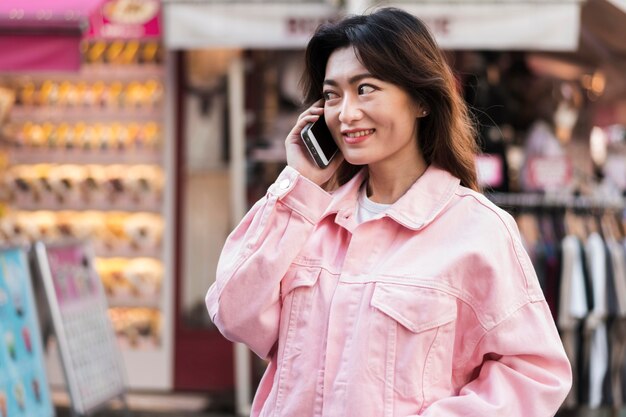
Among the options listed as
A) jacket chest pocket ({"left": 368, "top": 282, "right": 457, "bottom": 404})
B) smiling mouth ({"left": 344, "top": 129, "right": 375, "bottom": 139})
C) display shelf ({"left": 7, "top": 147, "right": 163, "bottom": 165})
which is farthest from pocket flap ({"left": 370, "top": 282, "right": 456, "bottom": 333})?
display shelf ({"left": 7, "top": 147, "right": 163, "bottom": 165})

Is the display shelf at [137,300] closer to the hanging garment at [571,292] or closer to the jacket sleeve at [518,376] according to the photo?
the hanging garment at [571,292]

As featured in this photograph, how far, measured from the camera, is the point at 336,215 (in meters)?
2.23

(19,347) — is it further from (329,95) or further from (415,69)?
(415,69)

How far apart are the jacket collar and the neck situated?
0.04 meters

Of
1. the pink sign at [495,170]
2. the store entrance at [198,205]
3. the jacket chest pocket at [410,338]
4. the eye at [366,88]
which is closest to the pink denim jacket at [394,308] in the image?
the jacket chest pocket at [410,338]

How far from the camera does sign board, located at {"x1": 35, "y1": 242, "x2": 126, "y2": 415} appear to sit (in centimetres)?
550

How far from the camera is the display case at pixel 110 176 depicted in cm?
749

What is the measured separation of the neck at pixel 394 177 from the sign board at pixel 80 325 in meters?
3.66

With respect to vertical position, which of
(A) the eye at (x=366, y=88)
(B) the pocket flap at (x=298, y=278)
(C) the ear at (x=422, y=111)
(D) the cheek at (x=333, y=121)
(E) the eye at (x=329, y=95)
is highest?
(A) the eye at (x=366, y=88)

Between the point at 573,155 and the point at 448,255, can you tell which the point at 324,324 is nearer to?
the point at 448,255

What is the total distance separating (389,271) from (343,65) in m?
0.47

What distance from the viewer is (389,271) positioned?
2.06m

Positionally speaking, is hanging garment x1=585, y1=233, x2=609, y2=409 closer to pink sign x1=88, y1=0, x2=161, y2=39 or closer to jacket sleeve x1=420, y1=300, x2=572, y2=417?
pink sign x1=88, y1=0, x2=161, y2=39

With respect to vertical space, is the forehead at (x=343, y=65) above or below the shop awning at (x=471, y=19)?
below
